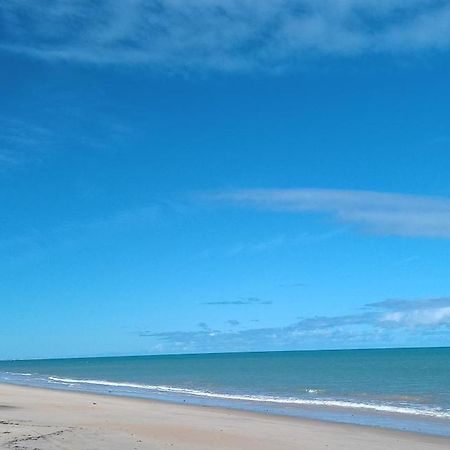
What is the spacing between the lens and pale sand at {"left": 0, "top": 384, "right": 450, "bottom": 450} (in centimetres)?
1653

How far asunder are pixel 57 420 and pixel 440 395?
71.0ft

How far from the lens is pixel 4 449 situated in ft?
46.3

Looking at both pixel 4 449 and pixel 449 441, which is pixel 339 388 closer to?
pixel 449 441

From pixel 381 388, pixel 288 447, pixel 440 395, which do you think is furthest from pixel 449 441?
pixel 381 388

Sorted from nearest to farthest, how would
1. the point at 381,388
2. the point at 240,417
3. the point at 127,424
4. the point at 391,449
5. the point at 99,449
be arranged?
1. the point at 99,449
2. the point at 391,449
3. the point at 127,424
4. the point at 240,417
5. the point at 381,388

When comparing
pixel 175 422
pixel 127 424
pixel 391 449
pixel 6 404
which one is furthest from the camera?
pixel 6 404

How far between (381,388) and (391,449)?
2607 cm

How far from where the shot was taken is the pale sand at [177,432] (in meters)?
16.5

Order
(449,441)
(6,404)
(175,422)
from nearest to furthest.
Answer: (449,441)
(175,422)
(6,404)

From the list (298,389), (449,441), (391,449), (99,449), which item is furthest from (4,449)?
(298,389)

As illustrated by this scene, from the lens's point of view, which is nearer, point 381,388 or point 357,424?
point 357,424

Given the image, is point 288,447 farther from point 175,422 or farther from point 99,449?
point 175,422

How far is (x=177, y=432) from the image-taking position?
1972 cm

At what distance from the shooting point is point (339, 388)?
43.6 metres
